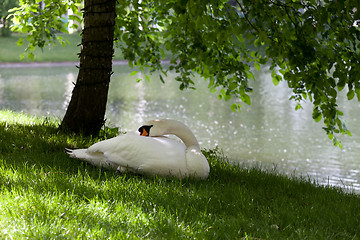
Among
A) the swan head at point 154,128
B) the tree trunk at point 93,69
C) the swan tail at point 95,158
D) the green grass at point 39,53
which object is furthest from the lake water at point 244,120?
the green grass at point 39,53

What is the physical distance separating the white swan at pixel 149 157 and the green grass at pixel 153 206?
0.09m

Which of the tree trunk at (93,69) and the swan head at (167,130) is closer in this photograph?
the swan head at (167,130)

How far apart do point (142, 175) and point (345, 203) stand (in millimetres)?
1849

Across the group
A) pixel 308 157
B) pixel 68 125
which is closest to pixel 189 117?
pixel 308 157

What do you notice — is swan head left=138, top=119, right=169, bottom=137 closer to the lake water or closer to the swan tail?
the swan tail

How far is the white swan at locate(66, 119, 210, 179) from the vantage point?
4172 mm

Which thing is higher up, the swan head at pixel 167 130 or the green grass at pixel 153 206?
the swan head at pixel 167 130

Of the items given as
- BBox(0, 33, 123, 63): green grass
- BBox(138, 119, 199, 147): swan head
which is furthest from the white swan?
BBox(0, 33, 123, 63): green grass

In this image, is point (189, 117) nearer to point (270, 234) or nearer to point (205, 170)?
point (205, 170)

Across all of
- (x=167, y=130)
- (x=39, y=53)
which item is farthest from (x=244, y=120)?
(x=39, y=53)

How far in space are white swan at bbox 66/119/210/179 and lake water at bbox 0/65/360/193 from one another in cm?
204

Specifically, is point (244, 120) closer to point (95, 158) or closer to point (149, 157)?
point (95, 158)

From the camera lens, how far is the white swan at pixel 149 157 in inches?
164

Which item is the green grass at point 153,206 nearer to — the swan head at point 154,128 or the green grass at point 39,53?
the swan head at point 154,128
